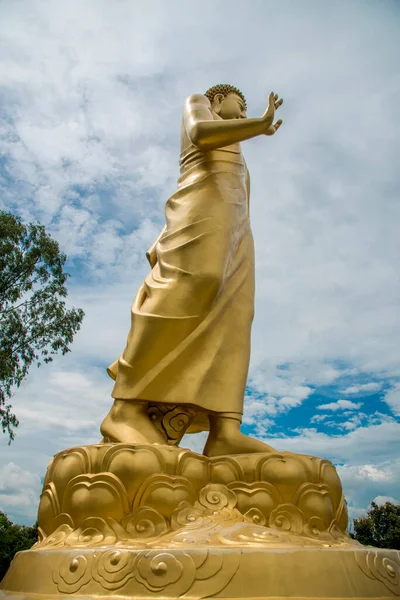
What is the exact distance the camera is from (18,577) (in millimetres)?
2920

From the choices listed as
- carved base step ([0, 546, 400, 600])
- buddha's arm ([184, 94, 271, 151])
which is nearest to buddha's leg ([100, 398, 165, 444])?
carved base step ([0, 546, 400, 600])

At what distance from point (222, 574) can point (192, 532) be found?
375 mm

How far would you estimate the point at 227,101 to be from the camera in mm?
4766

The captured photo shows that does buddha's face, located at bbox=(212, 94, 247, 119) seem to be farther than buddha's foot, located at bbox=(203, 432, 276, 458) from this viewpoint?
Yes

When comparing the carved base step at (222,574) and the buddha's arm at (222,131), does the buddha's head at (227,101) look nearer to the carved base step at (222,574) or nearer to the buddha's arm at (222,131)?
the buddha's arm at (222,131)

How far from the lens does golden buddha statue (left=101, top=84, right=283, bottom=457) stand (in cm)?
358

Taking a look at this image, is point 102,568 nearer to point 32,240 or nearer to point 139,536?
point 139,536

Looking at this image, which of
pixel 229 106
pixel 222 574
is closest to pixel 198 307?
pixel 222 574

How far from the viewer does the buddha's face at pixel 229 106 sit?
471 centimetres

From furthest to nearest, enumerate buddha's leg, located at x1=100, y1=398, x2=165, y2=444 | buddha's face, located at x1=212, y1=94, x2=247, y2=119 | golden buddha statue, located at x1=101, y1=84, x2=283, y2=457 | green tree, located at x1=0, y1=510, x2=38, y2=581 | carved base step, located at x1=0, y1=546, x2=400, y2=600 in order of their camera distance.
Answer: green tree, located at x1=0, y1=510, x2=38, y2=581 < buddha's face, located at x1=212, y1=94, x2=247, y2=119 < golden buddha statue, located at x1=101, y1=84, x2=283, y2=457 < buddha's leg, located at x1=100, y1=398, x2=165, y2=444 < carved base step, located at x1=0, y1=546, x2=400, y2=600

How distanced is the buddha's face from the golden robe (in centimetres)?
63

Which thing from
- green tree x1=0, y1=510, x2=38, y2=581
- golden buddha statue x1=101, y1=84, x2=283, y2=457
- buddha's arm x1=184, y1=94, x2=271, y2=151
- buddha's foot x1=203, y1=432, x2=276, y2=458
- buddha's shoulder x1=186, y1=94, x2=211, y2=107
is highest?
buddha's shoulder x1=186, y1=94, x2=211, y2=107

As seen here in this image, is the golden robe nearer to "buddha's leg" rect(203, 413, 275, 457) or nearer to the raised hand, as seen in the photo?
"buddha's leg" rect(203, 413, 275, 457)

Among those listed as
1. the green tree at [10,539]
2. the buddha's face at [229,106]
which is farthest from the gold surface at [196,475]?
the green tree at [10,539]
